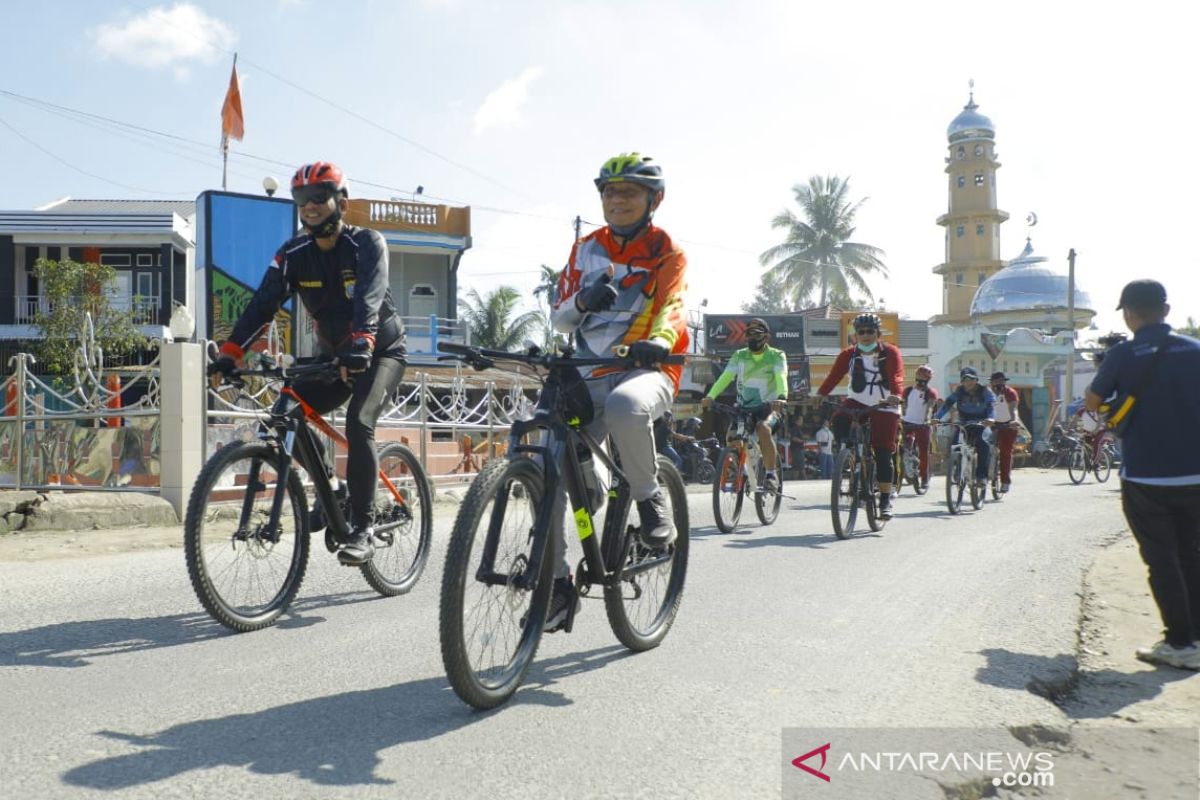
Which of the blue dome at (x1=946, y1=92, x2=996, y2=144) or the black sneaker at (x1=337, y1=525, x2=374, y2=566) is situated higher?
the blue dome at (x1=946, y1=92, x2=996, y2=144)

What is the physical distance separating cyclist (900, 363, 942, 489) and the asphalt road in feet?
24.8

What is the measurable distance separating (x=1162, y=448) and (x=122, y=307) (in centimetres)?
2805

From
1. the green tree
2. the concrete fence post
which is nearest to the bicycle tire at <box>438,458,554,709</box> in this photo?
the concrete fence post

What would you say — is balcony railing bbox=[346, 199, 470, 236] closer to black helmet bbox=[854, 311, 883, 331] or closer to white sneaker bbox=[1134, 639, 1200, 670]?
black helmet bbox=[854, 311, 883, 331]

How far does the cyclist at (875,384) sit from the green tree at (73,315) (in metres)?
21.3

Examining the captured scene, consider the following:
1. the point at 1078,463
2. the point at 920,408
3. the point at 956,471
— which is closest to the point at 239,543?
the point at 956,471

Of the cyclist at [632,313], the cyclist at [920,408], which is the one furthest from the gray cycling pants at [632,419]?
the cyclist at [920,408]

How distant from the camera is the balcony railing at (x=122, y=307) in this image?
86.9 feet

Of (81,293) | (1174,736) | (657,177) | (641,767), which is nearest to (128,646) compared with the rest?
(641,767)

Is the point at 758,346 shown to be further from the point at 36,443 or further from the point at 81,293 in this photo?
the point at 81,293

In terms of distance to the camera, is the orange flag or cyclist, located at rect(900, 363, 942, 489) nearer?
cyclist, located at rect(900, 363, 942, 489)

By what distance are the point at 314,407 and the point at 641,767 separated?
2548mm

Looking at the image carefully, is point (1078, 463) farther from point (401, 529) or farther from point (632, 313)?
point (632, 313)

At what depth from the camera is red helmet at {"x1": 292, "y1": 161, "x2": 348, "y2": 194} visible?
172 inches
